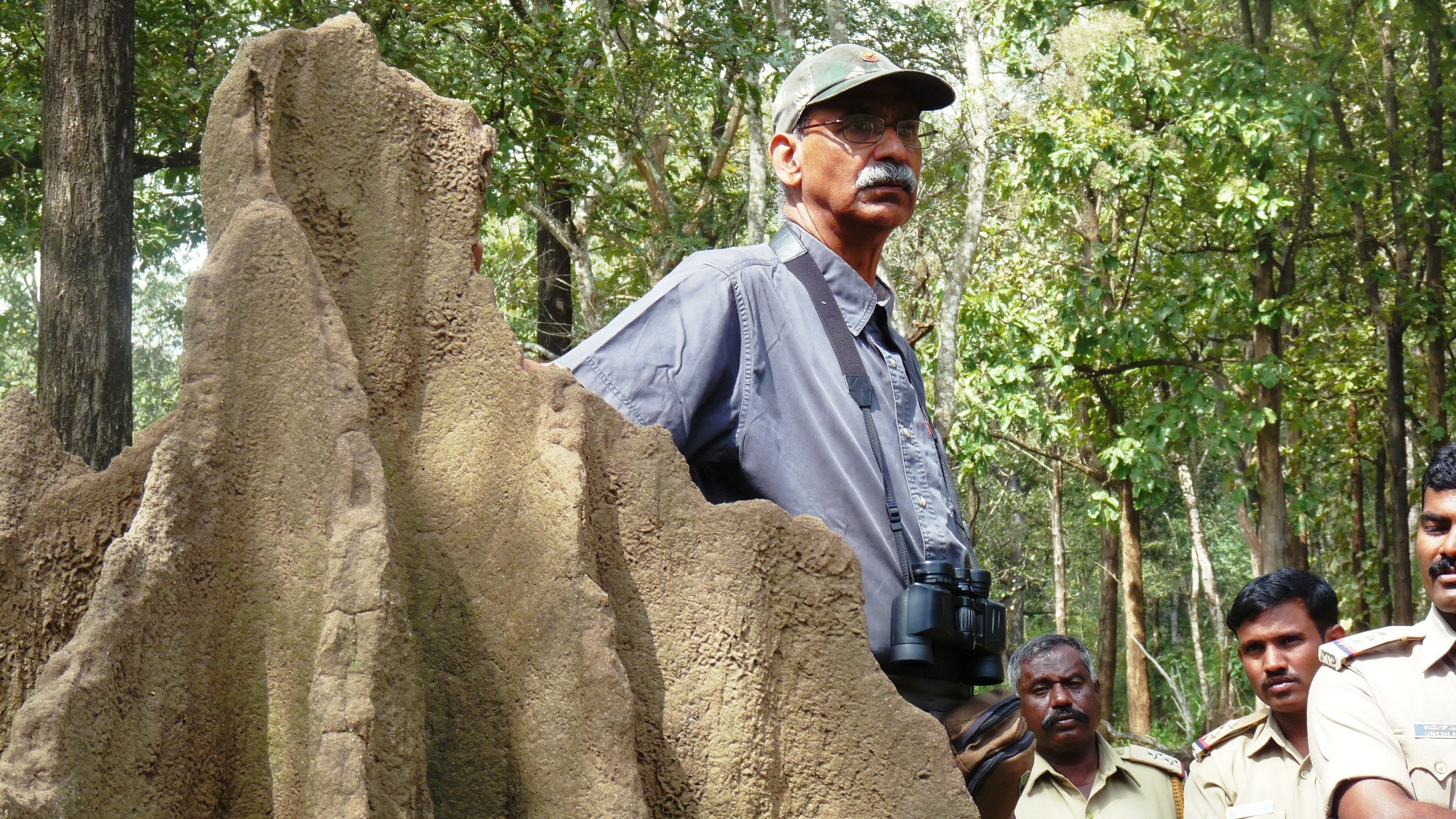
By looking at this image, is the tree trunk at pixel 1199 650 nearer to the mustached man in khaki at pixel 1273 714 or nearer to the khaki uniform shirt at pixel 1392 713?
the mustached man in khaki at pixel 1273 714

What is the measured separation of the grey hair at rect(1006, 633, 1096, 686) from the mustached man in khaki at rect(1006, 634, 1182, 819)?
2cm

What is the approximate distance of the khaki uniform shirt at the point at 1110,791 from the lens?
14.6 ft

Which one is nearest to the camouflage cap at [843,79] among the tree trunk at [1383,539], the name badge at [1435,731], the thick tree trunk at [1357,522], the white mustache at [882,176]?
the white mustache at [882,176]

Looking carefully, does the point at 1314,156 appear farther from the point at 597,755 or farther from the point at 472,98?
the point at 597,755

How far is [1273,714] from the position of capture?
13.6ft


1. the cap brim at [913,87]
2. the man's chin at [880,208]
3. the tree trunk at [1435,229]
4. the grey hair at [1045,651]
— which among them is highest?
the tree trunk at [1435,229]

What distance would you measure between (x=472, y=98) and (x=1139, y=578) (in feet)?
30.9

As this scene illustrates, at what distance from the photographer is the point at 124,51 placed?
5473mm

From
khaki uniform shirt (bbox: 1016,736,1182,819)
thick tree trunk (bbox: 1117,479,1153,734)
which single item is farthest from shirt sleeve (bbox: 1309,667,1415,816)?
thick tree trunk (bbox: 1117,479,1153,734)

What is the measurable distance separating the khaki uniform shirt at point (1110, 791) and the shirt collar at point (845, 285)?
2.29 metres

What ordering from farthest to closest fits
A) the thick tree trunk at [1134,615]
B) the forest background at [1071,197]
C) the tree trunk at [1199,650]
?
the tree trunk at [1199,650] < the thick tree trunk at [1134,615] < the forest background at [1071,197]

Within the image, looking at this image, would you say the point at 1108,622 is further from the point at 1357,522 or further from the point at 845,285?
the point at 845,285

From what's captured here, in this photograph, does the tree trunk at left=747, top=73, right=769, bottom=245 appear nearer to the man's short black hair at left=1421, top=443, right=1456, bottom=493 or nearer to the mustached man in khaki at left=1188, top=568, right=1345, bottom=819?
the mustached man in khaki at left=1188, top=568, right=1345, bottom=819

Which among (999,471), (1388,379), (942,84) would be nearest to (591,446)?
(942,84)
